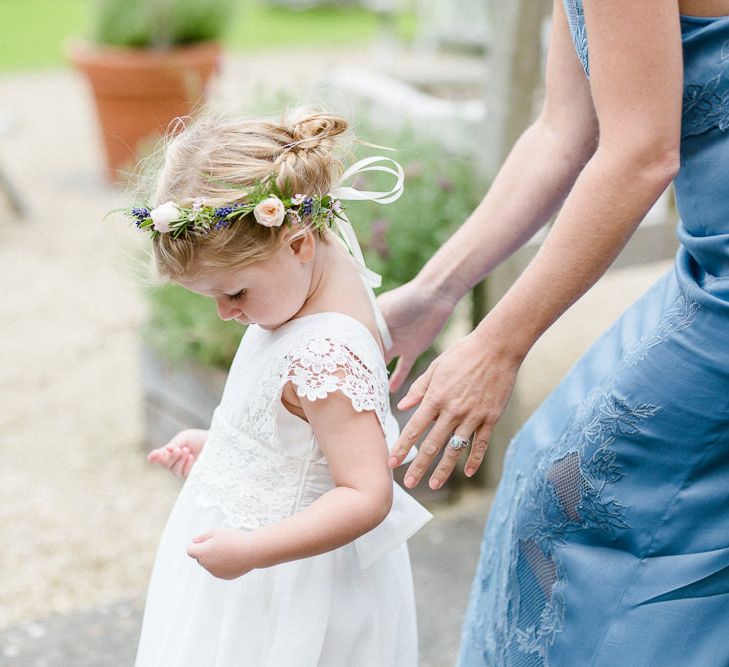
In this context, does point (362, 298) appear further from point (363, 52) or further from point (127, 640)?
point (363, 52)

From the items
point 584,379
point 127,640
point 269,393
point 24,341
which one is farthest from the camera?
point 24,341

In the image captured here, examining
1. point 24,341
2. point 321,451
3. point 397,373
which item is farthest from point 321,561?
point 24,341

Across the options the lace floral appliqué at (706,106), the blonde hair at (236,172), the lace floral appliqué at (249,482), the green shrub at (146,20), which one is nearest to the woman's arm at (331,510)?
the lace floral appliqué at (249,482)

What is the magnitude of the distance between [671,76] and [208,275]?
637 mm

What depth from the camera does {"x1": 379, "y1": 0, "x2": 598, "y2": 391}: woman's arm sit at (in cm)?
162

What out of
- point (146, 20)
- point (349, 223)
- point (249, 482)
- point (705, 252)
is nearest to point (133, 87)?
point (146, 20)

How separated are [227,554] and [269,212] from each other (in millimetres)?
445

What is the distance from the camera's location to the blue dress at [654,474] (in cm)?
133

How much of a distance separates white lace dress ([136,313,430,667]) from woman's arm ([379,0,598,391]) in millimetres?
193

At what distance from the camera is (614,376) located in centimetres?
147

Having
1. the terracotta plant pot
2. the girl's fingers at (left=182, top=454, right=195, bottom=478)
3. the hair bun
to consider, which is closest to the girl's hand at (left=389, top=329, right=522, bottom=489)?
the hair bun

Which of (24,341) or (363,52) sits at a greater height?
(24,341)

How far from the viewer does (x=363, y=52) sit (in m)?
12.3

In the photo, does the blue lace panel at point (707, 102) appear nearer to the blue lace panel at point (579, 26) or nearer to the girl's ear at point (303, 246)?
the blue lace panel at point (579, 26)
